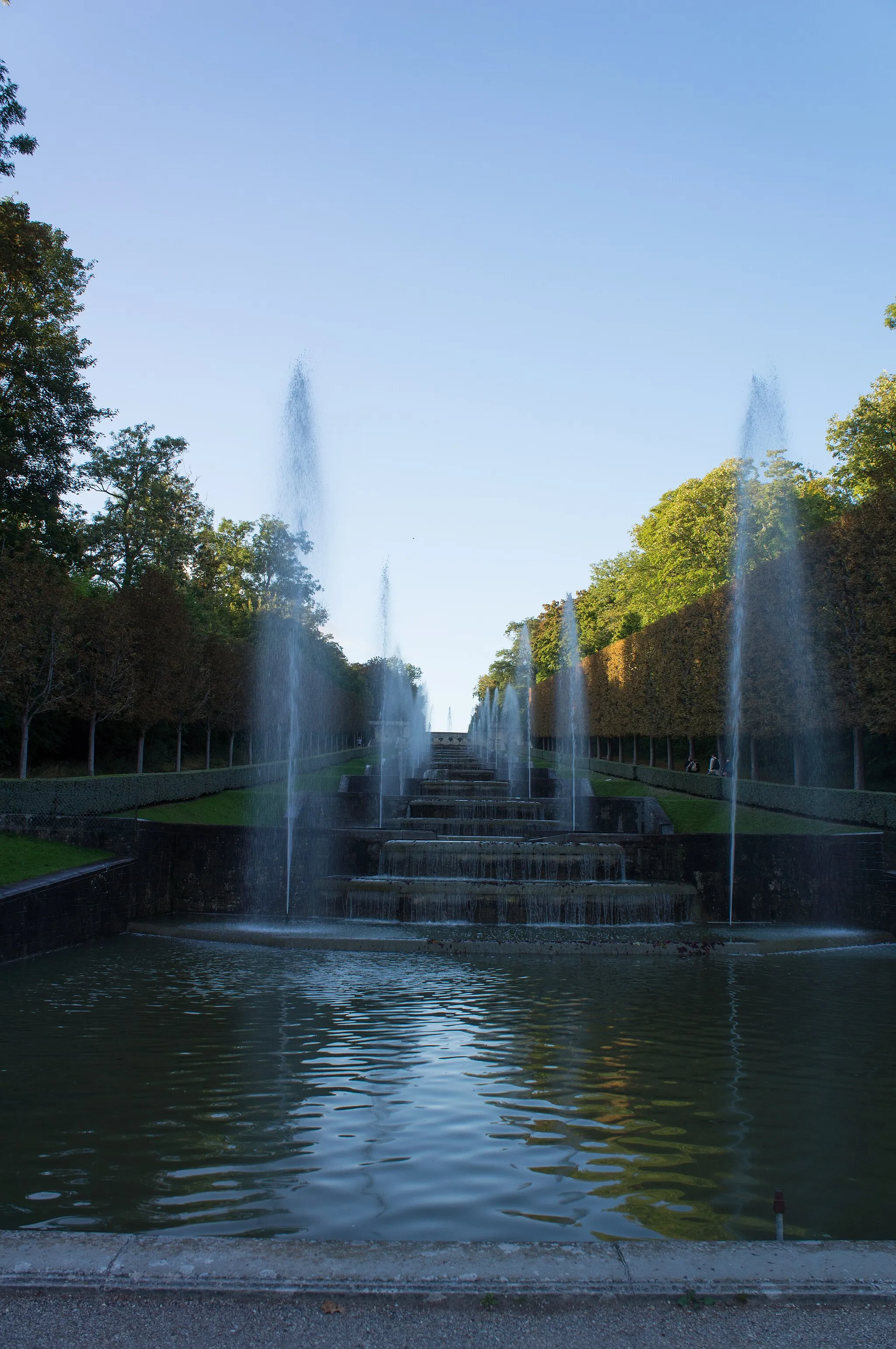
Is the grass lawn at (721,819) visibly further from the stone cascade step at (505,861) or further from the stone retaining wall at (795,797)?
the stone cascade step at (505,861)

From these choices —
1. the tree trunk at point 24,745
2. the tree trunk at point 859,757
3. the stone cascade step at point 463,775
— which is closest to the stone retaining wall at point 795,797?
the tree trunk at point 859,757

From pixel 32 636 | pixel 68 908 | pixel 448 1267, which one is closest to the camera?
pixel 448 1267

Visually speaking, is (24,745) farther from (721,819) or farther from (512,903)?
(721,819)

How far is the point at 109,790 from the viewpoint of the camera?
2412 cm

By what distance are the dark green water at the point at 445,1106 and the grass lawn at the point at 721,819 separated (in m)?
11.0

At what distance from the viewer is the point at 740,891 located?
2055 centimetres

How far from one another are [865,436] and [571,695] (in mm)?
21208

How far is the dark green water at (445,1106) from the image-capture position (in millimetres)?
5094

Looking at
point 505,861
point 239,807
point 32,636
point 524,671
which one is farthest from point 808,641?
point 524,671

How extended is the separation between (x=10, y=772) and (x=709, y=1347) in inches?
1329

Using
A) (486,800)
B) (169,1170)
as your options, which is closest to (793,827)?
(486,800)

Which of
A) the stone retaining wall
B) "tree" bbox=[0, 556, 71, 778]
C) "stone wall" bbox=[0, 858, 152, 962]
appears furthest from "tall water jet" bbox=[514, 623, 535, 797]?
"stone wall" bbox=[0, 858, 152, 962]

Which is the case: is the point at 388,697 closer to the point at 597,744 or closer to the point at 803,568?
the point at 597,744

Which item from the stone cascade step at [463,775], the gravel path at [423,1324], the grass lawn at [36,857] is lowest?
the gravel path at [423,1324]
